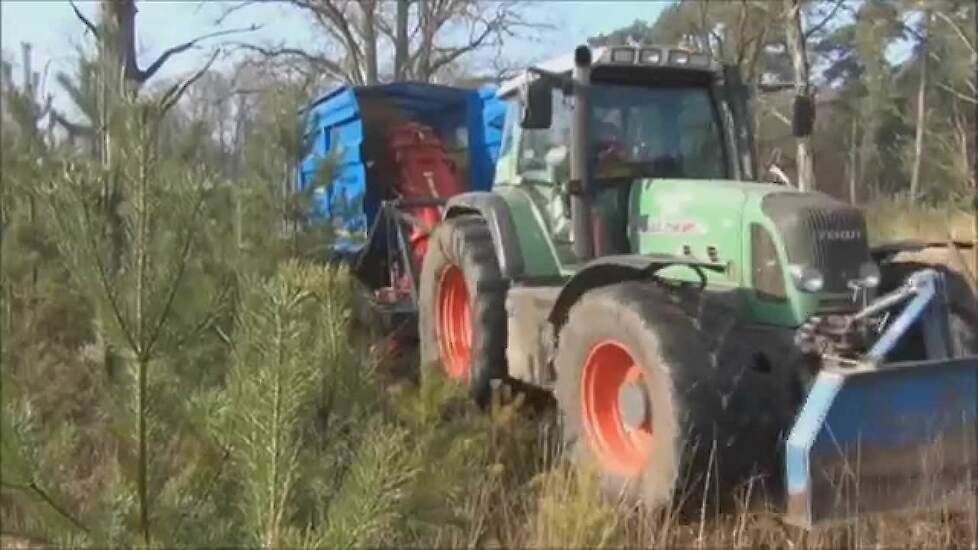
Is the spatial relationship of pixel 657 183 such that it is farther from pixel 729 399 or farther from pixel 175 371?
pixel 175 371

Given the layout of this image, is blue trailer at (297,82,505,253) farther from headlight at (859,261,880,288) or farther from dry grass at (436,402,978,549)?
dry grass at (436,402,978,549)

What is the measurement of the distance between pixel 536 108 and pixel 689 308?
1.44 m

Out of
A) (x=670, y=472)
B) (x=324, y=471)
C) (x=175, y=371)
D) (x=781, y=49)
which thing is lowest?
(x=670, y=472)

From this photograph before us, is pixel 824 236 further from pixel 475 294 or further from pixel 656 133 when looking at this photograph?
pixel 475 294

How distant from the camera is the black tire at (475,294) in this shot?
683 centimetres

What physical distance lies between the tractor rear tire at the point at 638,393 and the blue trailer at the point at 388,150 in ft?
8.87

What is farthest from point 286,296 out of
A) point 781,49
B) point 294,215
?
point 781,49

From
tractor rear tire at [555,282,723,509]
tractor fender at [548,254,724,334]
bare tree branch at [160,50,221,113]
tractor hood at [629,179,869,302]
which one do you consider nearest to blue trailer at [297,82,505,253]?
tractor hood at [629,179,869,302]

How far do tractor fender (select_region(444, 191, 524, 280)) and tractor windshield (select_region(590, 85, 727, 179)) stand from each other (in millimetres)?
656

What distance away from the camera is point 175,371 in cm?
289

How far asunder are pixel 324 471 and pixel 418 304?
529 centimetres

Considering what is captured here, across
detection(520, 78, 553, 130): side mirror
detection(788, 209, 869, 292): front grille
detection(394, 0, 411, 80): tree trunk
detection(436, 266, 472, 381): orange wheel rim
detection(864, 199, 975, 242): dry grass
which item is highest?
detection(394, 0, 411, 80): tree trunk

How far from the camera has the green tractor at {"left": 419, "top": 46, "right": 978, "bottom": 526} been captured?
4.77 metres

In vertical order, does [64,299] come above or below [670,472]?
above
